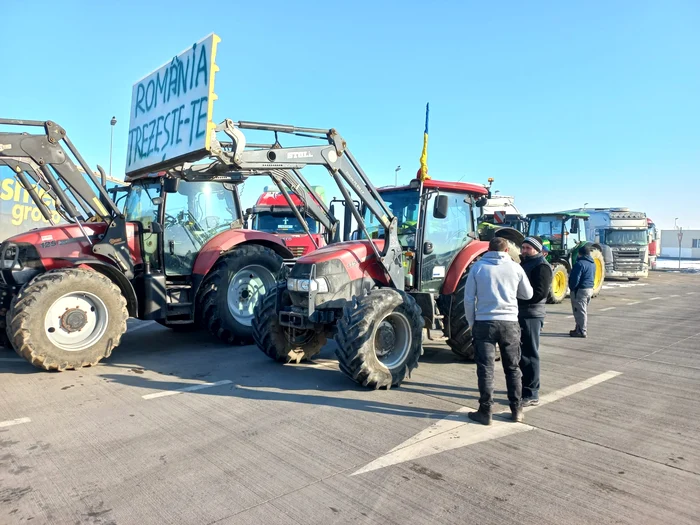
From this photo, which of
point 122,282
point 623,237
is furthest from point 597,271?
point 122,282

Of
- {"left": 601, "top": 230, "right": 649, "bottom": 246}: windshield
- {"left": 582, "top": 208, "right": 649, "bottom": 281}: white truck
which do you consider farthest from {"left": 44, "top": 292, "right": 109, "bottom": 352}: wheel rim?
{"left": 601, "top": 230, "right": 649, "bottom": 246}: windshield

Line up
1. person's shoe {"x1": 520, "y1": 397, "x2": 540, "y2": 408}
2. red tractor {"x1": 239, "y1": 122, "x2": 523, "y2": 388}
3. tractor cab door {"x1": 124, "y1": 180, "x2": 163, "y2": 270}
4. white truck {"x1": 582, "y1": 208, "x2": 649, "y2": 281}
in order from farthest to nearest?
white truck {"x1": 582, "y1": 208, "x2": 649, "y2": 281} → tractor cab door {"x1": 124, "y1": 180, "x2": 163, "y2": 270} → red tractor {"x1": 239, "y1": 122, "x2": 523, "y2": 388} → person's shoe {"x1": 520, "y1": 397, "x2": 540, "y2": 408}

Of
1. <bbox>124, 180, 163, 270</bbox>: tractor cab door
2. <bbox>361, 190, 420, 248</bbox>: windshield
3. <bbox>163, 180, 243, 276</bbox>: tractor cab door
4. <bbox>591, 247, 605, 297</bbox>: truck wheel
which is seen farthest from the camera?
<bbox>591, 247, 605, 297</bbox>: truck wheel

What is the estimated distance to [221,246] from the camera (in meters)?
7.55

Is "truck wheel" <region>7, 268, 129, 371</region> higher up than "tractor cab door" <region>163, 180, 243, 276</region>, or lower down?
lower down

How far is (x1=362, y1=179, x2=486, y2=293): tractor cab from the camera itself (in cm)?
645

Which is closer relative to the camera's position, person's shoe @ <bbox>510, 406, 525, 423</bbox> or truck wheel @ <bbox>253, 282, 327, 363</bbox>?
person's shoe @ <bbox>510, 406, 525, 423</bbox>

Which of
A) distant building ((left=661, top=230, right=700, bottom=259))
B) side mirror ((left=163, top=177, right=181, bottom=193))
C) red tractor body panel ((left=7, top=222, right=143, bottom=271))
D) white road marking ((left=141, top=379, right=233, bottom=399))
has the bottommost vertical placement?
white road marking ((left=141, top=379, right=233, bottom=399))

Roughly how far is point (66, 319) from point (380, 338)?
11.9 feet

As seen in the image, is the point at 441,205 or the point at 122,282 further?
the point at 122,282

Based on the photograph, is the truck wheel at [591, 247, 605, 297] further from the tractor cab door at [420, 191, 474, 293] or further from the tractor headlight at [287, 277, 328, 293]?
the tractor headlight at [287, 277, 328, 293]

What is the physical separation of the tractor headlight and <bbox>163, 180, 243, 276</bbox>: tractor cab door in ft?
8.58

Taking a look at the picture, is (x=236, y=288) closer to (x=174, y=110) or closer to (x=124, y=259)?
(x=124, y=259)

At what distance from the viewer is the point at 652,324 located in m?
9.96
